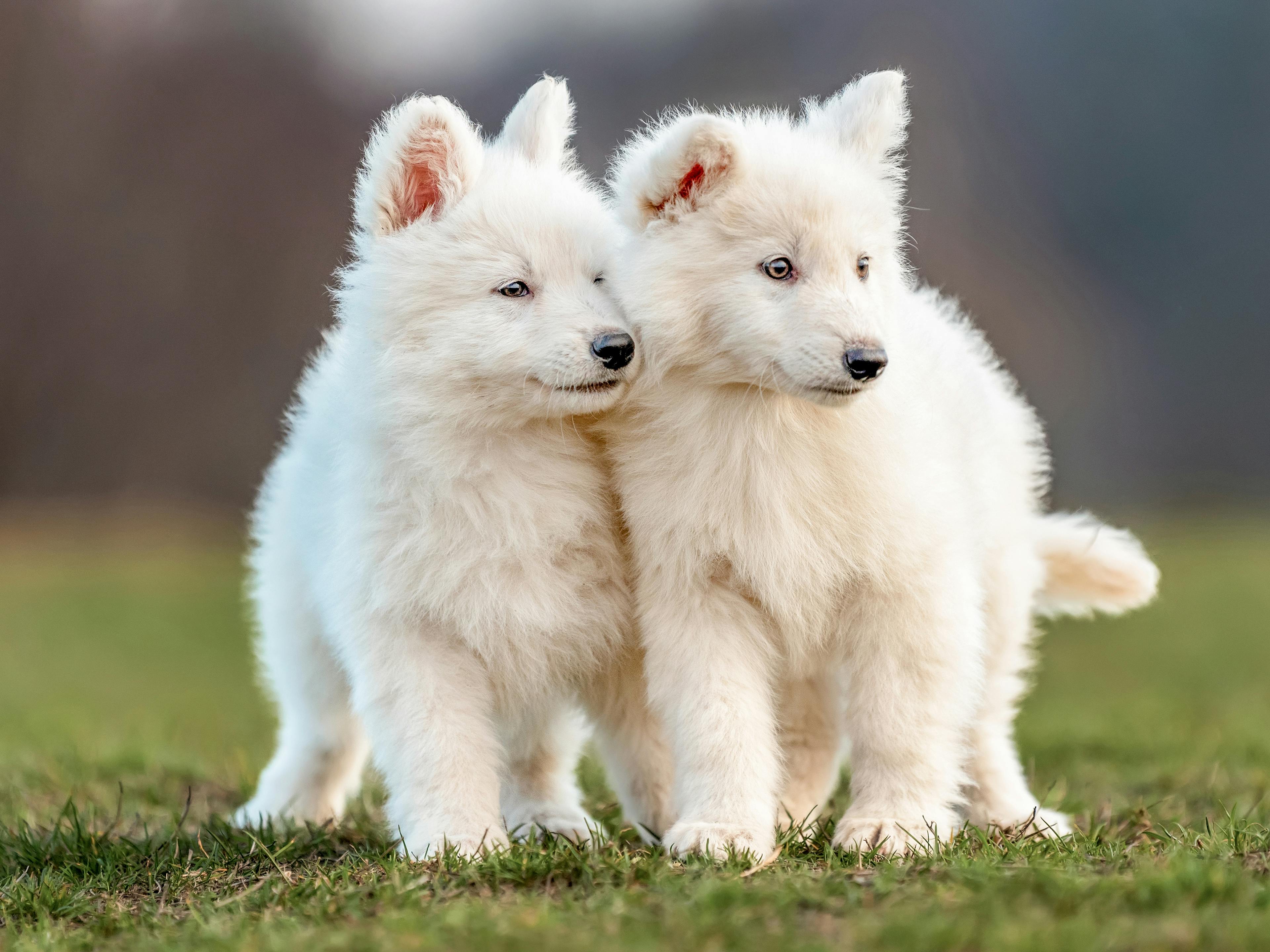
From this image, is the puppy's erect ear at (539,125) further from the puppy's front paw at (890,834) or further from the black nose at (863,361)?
the puppy's front paw at (890,834)

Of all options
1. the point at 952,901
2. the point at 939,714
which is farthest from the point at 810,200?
the point at 952,901

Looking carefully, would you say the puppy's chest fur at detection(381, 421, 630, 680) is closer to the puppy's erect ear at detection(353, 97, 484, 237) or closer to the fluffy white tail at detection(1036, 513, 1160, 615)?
the puppy's erect ear at detection(353, 97, 484, 237)

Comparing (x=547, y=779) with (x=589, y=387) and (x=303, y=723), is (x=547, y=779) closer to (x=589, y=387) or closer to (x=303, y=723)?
(x=303, y=723)

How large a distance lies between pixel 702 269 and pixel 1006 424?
5.74 ft

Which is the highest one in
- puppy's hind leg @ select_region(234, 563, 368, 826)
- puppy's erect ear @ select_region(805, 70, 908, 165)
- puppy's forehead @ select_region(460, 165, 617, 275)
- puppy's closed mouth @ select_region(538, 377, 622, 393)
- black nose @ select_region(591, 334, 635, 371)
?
puppy's erect ear @ select_region(805, 70, 908, 165)

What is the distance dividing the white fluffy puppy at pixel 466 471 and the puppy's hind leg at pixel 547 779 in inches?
15.5

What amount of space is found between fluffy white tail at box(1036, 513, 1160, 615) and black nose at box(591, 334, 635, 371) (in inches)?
85.4

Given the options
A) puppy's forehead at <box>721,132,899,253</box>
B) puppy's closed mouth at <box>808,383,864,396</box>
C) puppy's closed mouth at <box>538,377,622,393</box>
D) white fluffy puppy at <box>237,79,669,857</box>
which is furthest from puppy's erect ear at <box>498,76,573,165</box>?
puppy's closed mouth at <box>808,383,864,396</box>

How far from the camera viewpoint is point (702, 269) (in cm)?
381

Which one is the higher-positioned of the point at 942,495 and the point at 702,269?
the point at 702,269

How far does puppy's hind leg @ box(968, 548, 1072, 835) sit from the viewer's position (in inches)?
185

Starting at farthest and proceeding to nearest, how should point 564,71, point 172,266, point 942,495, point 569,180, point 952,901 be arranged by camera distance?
point 564,71 < point 172,266 < point 569,180 < point 942,495 < point 952,901

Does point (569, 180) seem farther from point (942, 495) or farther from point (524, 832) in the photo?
point (524, 832)

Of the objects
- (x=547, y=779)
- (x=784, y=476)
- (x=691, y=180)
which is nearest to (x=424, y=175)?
(x=691, y=180)
